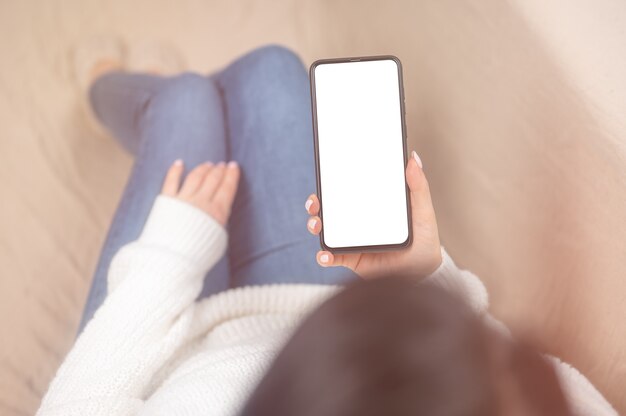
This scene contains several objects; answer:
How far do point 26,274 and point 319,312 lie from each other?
610 mm

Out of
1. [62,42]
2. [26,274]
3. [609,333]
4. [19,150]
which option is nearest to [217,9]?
[62,42]

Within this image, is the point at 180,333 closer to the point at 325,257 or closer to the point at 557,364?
the point at 325,257

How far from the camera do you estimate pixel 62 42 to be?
87cm

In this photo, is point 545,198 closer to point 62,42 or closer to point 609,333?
point 609,333

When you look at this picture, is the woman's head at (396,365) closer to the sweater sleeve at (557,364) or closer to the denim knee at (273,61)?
the sweater sleeve at (557,364)

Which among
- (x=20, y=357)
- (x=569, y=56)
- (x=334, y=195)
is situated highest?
(x=569, y=56)

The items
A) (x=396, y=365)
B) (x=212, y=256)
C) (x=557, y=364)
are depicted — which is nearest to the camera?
(x=396, y=365)

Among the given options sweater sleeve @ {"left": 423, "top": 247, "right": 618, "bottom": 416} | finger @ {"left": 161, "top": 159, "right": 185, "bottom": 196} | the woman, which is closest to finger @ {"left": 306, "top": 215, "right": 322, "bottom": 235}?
the woman

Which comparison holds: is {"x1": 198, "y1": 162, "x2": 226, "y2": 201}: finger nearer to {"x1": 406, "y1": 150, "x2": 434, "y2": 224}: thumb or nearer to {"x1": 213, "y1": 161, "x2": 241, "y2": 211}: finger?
{"x1": 213, "y1": 161, "x2": 241, "y2": 211}: finger

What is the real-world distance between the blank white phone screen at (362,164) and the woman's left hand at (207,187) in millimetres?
187

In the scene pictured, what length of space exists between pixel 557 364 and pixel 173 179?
0.43 meters

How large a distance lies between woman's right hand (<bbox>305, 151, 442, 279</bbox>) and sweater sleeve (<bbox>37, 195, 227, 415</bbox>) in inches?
5.9

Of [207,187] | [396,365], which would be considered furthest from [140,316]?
[396,365]

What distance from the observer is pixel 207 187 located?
0.62 meters
